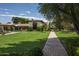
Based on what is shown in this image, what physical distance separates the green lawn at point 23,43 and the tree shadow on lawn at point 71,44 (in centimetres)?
26

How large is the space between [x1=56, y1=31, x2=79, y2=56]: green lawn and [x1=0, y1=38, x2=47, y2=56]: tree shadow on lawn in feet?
0.79

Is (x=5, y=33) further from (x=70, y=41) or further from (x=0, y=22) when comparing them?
(x=70, y=41)

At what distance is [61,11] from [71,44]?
0.42 m

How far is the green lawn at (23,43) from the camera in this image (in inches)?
255

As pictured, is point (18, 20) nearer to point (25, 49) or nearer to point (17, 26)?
point (17, 26)

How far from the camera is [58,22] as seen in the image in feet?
21.4

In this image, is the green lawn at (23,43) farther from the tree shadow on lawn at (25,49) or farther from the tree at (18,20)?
the tree at (18,20)

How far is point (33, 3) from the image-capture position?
6492 millimetres

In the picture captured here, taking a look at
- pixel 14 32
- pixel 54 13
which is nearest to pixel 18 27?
pixel 14 32

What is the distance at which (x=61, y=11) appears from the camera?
6.53 metres

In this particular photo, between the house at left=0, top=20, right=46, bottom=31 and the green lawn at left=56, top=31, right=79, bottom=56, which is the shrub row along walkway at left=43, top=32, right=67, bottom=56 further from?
the house at left=0, top=20, right=46, bottom=31

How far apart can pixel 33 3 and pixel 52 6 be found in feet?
0.77

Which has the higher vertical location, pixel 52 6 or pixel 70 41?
pixel 52 6

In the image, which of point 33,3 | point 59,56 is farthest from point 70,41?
point 33,3
